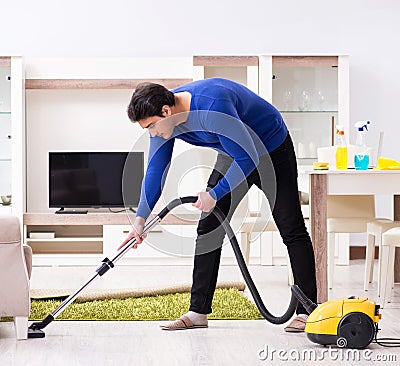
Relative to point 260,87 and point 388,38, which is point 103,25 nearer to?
point 260,87

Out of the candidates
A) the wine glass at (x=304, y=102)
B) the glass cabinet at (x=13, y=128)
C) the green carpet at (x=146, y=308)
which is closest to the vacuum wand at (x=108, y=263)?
the green carpet at (x=146, y=308)

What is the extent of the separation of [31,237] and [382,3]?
10.1 ft

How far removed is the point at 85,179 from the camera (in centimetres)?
613

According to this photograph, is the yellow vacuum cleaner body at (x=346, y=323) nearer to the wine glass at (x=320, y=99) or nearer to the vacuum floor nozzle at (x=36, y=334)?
the vacuum floor nozzle at (x=36, y=334)

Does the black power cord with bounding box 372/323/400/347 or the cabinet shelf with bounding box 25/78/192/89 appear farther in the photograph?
the cabinet shelf with bounding box 25/78/192/89

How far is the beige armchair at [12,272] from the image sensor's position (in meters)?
3.16

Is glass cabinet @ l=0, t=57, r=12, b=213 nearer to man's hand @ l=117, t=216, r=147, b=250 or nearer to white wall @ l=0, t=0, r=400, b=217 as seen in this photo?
white wall @ l=0, t=0, r=400, b=217

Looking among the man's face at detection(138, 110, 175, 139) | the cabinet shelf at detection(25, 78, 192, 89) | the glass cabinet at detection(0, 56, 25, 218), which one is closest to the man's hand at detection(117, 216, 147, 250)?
the man's face at detection(138, 110, 175, 139)

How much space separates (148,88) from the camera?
302 cm

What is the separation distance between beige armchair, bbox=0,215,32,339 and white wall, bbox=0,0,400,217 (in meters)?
3.24

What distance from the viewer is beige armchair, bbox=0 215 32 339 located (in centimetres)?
316

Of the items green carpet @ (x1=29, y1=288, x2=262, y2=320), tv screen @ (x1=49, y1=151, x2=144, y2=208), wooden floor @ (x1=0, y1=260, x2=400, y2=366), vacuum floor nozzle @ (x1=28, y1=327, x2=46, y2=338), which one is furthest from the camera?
tv screen @ (x1=49, y1=151, x2=144, y2=208)

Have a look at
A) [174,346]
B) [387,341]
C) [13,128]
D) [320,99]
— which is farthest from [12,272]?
[320,99]

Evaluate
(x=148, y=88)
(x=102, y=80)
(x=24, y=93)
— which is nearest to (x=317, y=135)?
A: (x=102, y=80)
